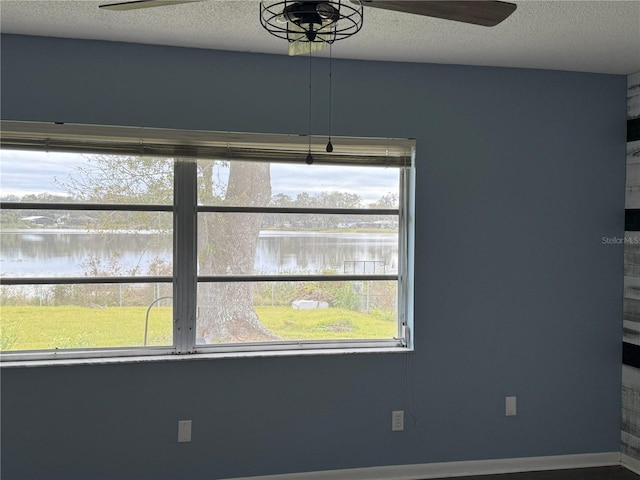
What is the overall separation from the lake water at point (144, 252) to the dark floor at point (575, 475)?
4.56ft

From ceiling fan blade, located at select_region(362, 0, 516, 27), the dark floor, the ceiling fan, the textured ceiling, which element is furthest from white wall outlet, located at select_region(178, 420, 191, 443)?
ceiling fan blade, located at select_region(362, 0, 516, 27)

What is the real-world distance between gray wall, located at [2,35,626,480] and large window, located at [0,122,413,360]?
138 mm

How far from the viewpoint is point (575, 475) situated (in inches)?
148

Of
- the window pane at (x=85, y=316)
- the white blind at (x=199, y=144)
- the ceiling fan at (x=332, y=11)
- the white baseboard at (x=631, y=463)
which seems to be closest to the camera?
the ceiling fan at (x=332, y=11)

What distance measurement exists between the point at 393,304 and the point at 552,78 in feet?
5.49

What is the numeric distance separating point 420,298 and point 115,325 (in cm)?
174

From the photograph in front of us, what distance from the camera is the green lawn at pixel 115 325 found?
3.36 metres

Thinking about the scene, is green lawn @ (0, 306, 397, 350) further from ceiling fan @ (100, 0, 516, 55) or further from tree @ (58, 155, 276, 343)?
ceiling fan @ (100, 0, 516, 55)

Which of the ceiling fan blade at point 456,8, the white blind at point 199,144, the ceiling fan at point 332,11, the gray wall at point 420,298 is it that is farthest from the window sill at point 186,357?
the ceiling fan blade at point 456,8

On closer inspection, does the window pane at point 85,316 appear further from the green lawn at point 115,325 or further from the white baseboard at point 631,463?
the white baseboard at point 631,463

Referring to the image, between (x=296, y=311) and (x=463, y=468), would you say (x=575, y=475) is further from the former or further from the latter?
(x=296, y=311)

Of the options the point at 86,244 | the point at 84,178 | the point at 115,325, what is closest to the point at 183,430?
the point at 115,325

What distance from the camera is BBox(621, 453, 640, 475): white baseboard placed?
12.5 ft

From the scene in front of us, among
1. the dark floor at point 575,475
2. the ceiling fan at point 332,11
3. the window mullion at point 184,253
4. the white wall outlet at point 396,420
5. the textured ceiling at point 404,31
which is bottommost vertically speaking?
the dark floor at point 575,475
